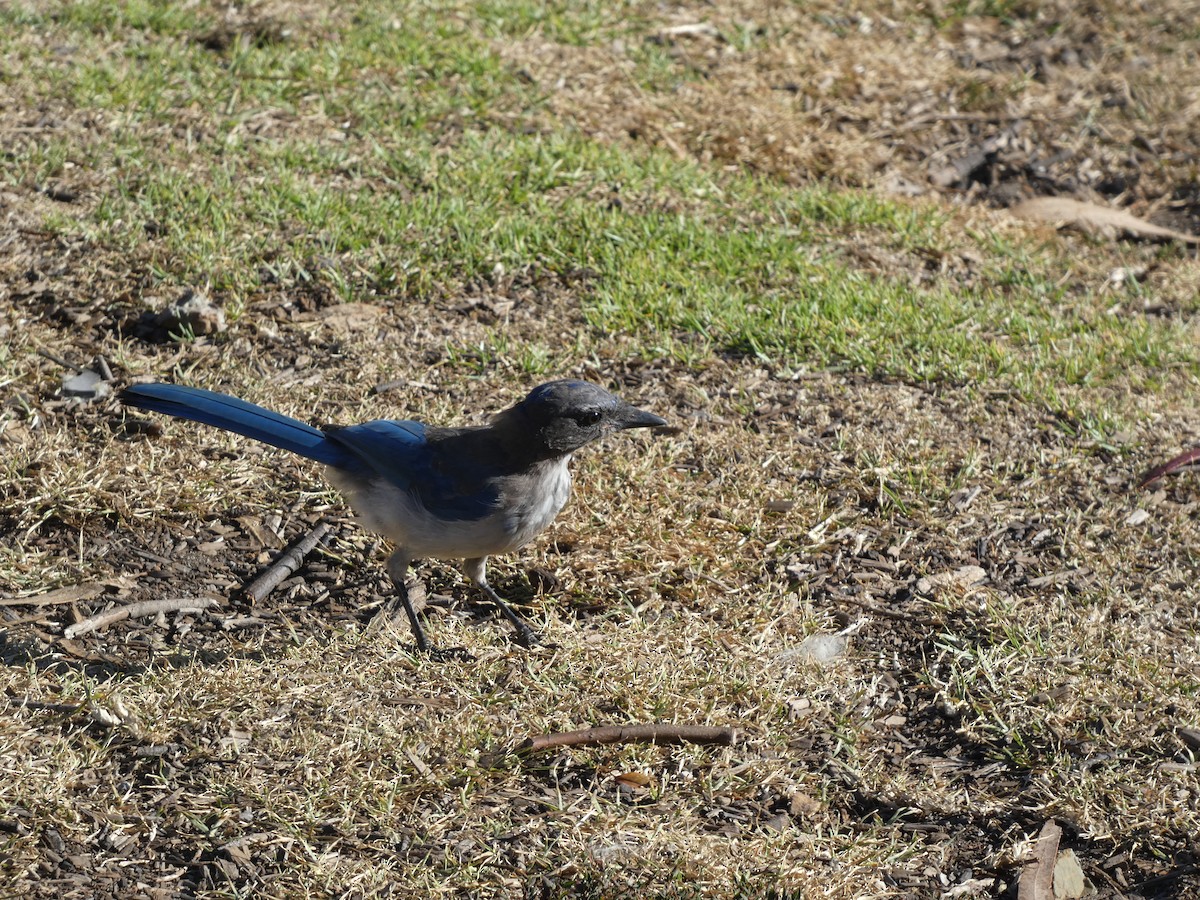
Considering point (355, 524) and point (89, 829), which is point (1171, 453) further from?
point (89, 829)

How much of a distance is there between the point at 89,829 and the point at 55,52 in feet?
18.3

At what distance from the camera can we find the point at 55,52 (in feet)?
25.9

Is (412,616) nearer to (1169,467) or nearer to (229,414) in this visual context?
(229,414)

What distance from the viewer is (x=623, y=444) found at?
5.79 m

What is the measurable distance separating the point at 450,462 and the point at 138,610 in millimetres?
1213

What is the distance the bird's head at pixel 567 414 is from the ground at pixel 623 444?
2.03 feet

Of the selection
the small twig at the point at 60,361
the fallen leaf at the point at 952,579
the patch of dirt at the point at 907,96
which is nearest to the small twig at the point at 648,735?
the fallen leaf at the point at 952,579

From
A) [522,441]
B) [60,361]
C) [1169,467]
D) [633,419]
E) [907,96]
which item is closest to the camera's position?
[522,441]

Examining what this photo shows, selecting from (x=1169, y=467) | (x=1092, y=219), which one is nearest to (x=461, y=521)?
(x=1169, y=467)

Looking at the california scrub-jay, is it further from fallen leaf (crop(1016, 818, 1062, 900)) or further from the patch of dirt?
the patch of dirt

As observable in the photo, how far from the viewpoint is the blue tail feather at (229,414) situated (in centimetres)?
462

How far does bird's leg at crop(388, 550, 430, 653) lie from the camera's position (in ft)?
15.2

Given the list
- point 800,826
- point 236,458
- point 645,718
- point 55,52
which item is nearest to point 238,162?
point 55,52

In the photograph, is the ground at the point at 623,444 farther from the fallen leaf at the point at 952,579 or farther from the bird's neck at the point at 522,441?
the bird's neck at the point at 522,441
